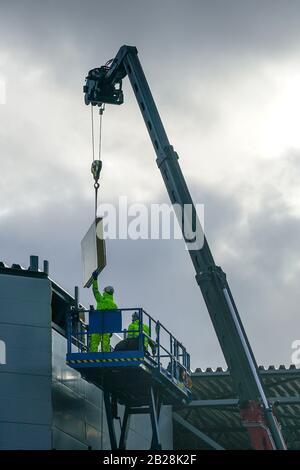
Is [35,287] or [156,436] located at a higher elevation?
[35,287]

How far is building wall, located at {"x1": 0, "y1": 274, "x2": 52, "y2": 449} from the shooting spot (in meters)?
28.2

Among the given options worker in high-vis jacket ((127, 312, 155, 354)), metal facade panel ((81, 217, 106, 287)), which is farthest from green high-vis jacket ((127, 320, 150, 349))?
metal facade panel ((81, 217, 106, 287))

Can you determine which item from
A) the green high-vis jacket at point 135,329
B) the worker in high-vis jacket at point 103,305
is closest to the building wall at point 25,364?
the worker in high-vis jacket at point 103,305

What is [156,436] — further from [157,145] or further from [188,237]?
[157,145]

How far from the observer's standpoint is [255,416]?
1102 inches

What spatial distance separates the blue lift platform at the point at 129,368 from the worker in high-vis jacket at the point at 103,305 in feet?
0.57

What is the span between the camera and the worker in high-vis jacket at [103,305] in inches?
1152

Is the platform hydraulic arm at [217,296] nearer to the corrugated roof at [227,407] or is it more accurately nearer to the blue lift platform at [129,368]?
the blue lift platform at [129,368]

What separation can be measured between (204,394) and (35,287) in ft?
45.4

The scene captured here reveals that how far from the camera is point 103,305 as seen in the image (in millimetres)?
29281

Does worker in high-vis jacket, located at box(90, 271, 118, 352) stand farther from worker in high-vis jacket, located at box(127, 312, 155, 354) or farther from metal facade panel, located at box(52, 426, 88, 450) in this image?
metal facade panel, located at box(52, 426, 88, 450)

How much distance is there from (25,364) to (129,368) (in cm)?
288

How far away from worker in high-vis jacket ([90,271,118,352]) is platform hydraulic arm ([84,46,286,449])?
254 centimetres
